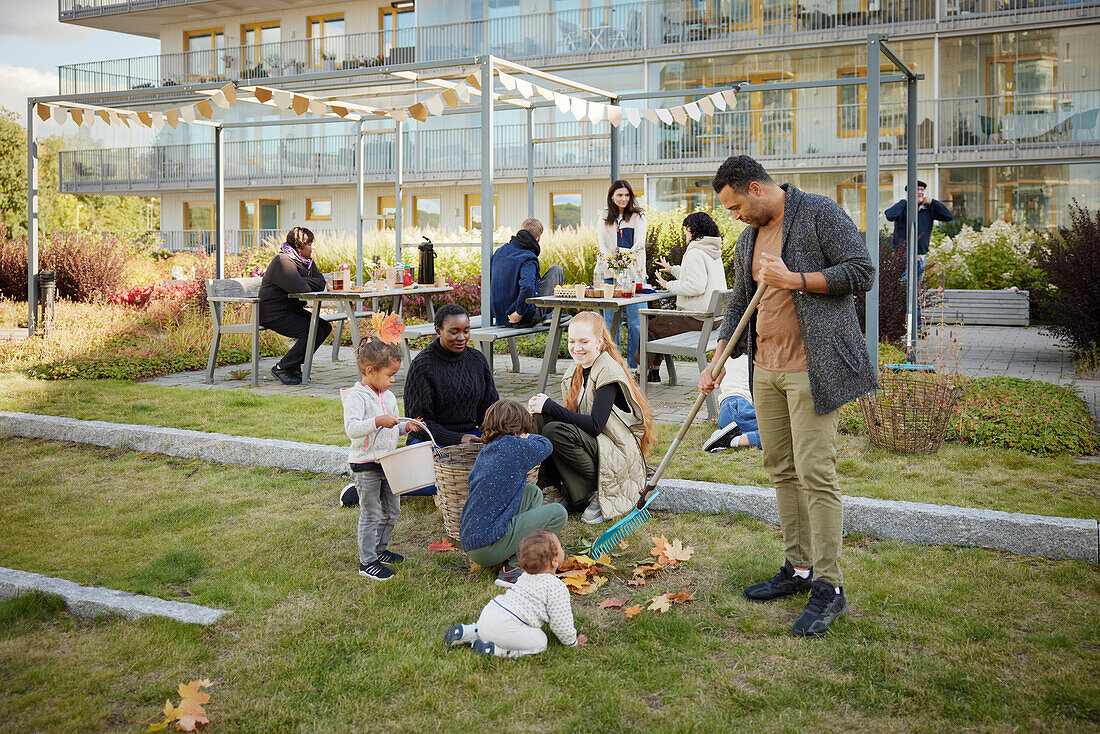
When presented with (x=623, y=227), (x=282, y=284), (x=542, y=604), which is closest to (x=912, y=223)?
(x=623, y=227)

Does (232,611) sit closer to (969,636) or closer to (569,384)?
(569,384)

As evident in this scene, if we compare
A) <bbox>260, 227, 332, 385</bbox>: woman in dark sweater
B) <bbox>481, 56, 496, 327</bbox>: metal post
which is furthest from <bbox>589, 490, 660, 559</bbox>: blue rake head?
<bbox>260, 227, 332, 385</bbox>: woman in dark sweater

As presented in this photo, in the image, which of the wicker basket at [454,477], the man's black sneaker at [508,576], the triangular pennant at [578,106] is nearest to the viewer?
the man's black sneaker at [508,576]

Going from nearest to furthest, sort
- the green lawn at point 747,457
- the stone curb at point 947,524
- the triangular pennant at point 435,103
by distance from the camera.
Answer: the stone curb at point 947,524
the green lawn at point 747,457
the triangular pennant at point 435,103

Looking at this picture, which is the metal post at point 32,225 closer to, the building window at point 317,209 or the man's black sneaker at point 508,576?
the man's black sneaker at point 508,576

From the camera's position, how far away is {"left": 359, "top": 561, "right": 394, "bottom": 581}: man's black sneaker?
415 cm

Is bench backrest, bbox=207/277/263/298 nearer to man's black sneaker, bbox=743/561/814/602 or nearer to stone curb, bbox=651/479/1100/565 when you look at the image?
stone curb, bbox=651/479/1100/565

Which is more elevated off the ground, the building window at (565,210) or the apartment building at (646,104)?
Result: the apartment building at (646,104)

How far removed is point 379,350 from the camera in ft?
13.8

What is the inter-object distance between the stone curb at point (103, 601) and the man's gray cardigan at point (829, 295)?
2517 millimetres

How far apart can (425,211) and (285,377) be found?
74.7ft

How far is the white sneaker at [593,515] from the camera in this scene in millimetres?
4863

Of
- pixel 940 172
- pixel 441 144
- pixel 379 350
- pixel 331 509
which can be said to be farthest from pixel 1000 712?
pixel 441 144

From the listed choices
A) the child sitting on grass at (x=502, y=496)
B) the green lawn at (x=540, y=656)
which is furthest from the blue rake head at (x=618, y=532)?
the child sitting on grass at (x=502, y=496)
